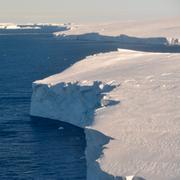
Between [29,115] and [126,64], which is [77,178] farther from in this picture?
[126,64]

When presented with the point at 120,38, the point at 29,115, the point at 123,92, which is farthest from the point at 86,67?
the point at 120,38

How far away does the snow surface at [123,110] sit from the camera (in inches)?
801

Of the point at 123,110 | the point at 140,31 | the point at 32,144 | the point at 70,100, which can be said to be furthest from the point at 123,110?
the point at 140,31

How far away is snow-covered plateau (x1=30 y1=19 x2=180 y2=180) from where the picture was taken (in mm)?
20344

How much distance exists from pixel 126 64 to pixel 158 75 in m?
7.57

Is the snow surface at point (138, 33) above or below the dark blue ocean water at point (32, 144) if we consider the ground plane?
above

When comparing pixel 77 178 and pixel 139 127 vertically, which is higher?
→ pixel 139 127

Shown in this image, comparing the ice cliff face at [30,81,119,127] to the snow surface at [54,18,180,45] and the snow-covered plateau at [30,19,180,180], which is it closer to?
the snow-covered plateau at [30,19,180,180]

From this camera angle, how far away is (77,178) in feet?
84.0

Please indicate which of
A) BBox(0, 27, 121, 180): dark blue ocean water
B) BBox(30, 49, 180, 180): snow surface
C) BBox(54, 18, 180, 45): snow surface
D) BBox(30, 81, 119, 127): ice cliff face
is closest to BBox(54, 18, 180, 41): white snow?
BBox(54, 18, 180, 45): snow surface

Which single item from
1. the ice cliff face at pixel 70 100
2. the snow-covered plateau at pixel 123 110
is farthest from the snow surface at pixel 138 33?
the ice cliff face at pixel 70 100

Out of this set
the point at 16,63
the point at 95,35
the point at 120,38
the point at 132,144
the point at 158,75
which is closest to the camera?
the point at 132,144

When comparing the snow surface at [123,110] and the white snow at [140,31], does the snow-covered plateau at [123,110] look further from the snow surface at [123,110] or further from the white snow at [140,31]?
the white snow at [140,31]

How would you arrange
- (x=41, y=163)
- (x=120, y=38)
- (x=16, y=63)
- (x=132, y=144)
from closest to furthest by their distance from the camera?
1. (x=132, y=144)
2. (x=41, y=163)
3. (x=16, y=63)
4. (x=120, y=38)
